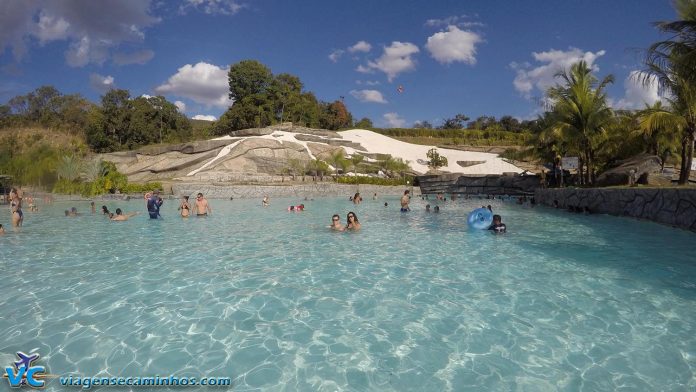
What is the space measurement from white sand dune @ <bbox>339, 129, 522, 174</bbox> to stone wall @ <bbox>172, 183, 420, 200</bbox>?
13734 mm

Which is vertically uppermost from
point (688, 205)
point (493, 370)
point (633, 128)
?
point (633, 128)

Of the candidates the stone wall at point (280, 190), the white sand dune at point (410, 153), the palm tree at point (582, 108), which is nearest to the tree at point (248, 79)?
the white sand dune at point (410, 153)

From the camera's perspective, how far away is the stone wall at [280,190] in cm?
2922

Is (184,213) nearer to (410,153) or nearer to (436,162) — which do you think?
(436,162)

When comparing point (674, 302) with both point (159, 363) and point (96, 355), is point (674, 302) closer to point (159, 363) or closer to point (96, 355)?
point (159, 363)

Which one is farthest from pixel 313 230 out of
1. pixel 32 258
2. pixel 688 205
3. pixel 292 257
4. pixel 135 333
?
pixel 688 205

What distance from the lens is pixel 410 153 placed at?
55.1m

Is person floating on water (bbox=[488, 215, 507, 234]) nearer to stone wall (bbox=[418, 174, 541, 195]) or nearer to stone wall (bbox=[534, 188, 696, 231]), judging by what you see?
stone wall (bbox=[534, 188, 696, 231])

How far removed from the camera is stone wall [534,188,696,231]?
428 inches

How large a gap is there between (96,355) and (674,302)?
7.42 meters

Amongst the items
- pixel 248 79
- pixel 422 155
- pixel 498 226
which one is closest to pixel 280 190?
pixel 498 226

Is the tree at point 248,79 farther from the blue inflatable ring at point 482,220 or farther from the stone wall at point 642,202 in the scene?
the blue inflatable ring at point 482,220

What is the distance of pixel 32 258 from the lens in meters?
8.45

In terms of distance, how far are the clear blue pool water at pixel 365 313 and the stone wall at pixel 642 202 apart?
5.25 ft
